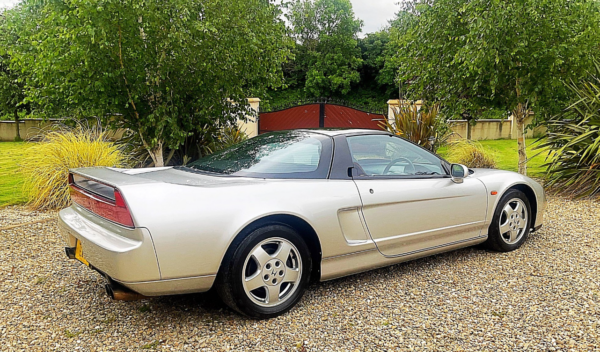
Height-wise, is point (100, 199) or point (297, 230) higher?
point (100, 199)

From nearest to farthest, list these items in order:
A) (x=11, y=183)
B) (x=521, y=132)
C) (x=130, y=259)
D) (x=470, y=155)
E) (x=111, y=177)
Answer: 1. (x=130, y=259)
2. (x=111, y=177)
3. (x=11, y=183)
4. (x=521, y=132)
5. (x=470, y=155)

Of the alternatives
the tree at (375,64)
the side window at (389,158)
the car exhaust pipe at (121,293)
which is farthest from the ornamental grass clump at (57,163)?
the tree at (375,64)

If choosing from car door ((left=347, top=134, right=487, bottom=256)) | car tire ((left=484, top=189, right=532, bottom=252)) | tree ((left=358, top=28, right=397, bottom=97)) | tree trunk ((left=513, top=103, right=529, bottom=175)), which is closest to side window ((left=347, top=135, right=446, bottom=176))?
car door ((left=347, top=134, right=487, bottom=256))

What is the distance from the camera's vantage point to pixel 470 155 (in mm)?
9992

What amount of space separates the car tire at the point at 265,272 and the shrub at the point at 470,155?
7.50 meters

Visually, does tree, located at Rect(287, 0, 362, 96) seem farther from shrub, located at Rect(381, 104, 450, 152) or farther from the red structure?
shrub, located at Rect(381, 104, 450, 152)

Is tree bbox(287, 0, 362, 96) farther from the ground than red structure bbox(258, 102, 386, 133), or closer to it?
farther from the ground

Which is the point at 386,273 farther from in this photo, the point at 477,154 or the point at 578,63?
the point at 477,154

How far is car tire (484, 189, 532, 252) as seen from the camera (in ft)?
14.0

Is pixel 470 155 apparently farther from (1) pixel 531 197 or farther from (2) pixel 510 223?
(2) pixel 510 223

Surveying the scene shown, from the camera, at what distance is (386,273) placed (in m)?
3.87

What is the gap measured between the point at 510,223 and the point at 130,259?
3.46 meters

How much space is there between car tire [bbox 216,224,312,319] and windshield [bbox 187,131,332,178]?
48 centimetres

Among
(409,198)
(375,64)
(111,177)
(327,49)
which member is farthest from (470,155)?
(327,49)
